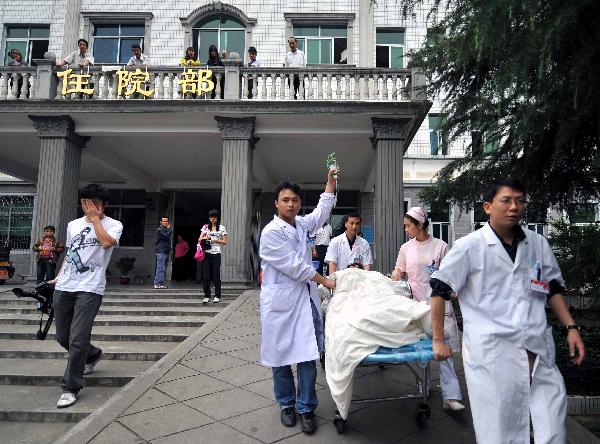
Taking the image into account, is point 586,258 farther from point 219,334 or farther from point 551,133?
point 219,334

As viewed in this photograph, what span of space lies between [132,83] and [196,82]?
1.54 meters

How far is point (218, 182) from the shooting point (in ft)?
50.6

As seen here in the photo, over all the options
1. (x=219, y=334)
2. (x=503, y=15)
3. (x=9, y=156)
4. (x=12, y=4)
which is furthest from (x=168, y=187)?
(x=503, y=15)

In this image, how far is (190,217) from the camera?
60.8 ft

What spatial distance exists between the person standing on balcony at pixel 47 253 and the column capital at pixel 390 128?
7.67 meters

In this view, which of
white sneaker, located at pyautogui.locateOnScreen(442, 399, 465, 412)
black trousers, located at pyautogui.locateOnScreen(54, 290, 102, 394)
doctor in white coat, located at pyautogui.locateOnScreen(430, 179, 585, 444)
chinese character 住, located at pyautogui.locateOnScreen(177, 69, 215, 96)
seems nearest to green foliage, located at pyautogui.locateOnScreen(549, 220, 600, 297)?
white sneaker, located at pyautogui.locateOnScreen(442, 399, 465, 412)

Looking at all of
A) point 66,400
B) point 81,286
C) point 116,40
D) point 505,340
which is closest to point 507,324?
point 505,340

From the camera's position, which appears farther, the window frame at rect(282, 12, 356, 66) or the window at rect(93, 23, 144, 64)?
the window at rect(93, 23, 144, 64)

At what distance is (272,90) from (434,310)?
28.3 ft

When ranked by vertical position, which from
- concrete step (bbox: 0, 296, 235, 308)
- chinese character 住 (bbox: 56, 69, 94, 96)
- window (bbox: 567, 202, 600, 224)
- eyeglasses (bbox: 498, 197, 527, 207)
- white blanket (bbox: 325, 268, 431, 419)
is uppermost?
chinese character 住 (bbox: 56, 69, 94, 96)

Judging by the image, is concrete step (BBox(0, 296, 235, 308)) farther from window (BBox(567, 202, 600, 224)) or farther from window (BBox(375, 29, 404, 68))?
window (BBox(375, 29, 404, 68))

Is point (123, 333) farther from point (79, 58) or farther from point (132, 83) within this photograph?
point (79, 58)

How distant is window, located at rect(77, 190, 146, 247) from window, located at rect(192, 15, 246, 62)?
5527mm

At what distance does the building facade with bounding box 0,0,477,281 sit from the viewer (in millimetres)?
9914
